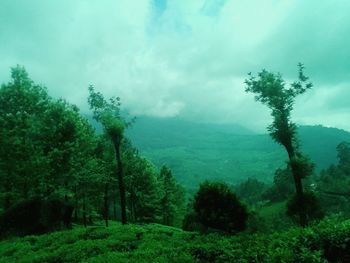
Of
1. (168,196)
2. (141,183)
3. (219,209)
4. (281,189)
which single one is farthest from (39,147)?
(281,189)

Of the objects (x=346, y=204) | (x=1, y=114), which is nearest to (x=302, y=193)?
(x=1, y=114)

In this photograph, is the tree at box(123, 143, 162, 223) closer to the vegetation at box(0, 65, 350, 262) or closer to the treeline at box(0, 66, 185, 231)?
the vegetation at box(0, 65, 350, 262)

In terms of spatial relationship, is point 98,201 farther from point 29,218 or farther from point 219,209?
point 219,209

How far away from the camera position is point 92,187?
58.5m

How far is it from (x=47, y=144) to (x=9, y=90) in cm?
745

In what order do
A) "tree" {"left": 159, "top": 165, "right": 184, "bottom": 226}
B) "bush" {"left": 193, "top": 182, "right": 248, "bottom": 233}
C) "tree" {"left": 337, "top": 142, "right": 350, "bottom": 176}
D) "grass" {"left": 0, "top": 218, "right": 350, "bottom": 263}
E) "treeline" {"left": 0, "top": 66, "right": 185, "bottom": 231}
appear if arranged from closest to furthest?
"grass" {"left": 0, "top": 218, "right": 350, "bottom": 263}, "bush" {"left": 193, "top": 182, "right": 248, "bottom": 233}, "treeline" {"left": 0, "top": 66, "right": 185, "bottom": 231}, "tree" {"left": 159, "top": 165, "right": 184, "bottom": 226}, "tree" {"left": 337, "top": 142, "right": 350, "bottom": 176}

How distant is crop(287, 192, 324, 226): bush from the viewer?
40.6 metres

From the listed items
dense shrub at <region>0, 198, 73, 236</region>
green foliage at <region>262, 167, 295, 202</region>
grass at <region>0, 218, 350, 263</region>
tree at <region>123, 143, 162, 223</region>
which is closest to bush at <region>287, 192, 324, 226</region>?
grass at <region>0, 218, 350, 263</region>

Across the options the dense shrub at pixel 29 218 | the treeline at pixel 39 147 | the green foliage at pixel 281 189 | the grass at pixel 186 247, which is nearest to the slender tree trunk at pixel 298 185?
the grass at pixel 186 247

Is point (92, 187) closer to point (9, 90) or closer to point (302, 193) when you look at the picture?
point (9, 90)

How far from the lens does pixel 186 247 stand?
1816 cm

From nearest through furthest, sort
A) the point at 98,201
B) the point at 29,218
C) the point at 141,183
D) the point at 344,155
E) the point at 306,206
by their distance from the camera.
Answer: the point at 29,218 → the point at 306,206 → the point at 98,201 → the point at 141,183 → the point at 344,155

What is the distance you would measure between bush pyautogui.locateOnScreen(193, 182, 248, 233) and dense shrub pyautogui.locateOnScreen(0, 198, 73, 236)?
1371cm

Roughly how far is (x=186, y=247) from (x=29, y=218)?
68.9 ft
